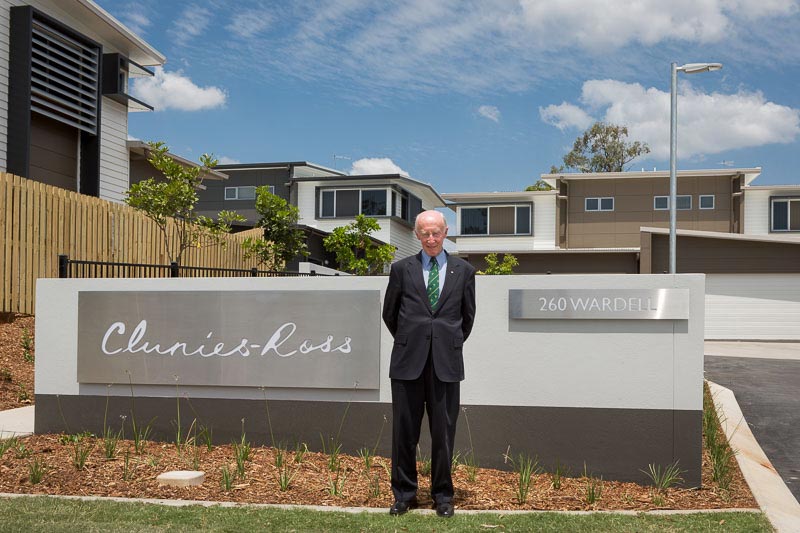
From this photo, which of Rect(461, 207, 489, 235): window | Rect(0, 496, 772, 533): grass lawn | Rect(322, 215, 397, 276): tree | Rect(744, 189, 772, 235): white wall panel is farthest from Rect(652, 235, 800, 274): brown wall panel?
Rect(0, 496, 772, 533): grass lawn

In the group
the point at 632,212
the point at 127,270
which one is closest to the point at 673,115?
the point at 127,270

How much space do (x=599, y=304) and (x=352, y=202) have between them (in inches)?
1200

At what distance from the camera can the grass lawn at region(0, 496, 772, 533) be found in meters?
5.28

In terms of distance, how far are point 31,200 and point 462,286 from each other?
1087 cm

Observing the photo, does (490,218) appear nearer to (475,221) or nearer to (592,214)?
(475,221)

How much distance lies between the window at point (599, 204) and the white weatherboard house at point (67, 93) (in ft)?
65.2

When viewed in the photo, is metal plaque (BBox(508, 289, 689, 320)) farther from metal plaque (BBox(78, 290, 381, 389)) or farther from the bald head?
the bald head

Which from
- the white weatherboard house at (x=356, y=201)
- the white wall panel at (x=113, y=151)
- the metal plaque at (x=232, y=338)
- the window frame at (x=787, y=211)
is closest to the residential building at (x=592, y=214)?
the window frame at (x=787, y=211)

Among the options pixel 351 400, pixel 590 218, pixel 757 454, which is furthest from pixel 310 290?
pixel 590 218

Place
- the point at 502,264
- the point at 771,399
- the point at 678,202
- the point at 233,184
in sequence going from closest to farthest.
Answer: the point at 771,399
the point at 502,264
the point at 678,202
the point at 233,184

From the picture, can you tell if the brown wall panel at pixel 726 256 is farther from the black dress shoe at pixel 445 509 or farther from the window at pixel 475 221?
the black dress shoe at pixel 445 509

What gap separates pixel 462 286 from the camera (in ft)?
19.3

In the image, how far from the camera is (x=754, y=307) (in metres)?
28.3

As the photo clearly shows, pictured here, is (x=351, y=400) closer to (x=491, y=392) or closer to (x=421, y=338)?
(x=491, y=392)
